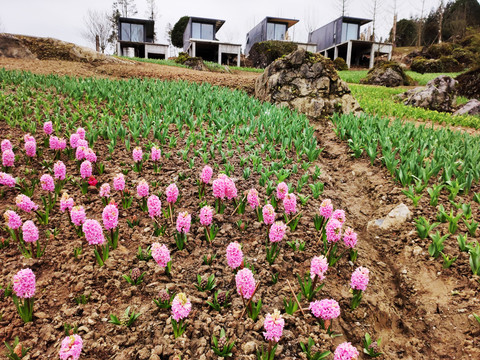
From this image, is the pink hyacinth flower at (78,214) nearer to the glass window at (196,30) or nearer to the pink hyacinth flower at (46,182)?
the pink hyacinth flower at (46,182)

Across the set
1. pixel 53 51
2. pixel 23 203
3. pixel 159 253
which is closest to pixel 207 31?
pixel 53 51

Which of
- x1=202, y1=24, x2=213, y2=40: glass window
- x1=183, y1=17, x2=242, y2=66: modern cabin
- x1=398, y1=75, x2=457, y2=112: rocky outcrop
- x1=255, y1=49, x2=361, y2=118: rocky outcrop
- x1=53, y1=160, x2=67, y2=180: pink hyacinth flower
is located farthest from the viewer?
x1=202, y1=24, x2=213, y2=40: glass window

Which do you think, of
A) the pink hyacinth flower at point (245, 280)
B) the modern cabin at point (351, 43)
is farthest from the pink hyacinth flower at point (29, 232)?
the modern cabin at point (351, 43)

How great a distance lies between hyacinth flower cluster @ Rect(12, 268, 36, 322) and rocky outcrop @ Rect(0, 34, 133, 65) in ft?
42.5

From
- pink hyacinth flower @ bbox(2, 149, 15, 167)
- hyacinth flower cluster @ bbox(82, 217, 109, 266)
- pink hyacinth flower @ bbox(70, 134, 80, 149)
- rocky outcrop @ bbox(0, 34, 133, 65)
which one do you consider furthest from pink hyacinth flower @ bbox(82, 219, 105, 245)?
rocky outcrop @ bbox(0, 34, 133, 65)

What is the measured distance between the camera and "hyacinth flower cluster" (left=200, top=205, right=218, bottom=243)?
2609 mm

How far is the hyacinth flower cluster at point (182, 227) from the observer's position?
98.2 inches

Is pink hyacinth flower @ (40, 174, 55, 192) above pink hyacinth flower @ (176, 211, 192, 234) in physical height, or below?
above

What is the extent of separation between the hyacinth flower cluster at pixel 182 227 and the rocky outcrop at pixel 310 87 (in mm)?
5587

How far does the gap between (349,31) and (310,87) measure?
30625mm

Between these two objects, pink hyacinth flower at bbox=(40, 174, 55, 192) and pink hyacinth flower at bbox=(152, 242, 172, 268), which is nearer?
pink hyacinth flower at bbox=(152, 242, 172, 268)

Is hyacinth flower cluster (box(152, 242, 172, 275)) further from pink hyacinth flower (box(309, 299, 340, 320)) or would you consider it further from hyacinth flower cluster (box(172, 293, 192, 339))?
pink hyacinth flower (box(309, 299, 340, 320))

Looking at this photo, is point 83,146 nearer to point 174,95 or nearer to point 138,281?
point 138,281

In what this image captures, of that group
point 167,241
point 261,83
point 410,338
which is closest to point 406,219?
point 410,338
